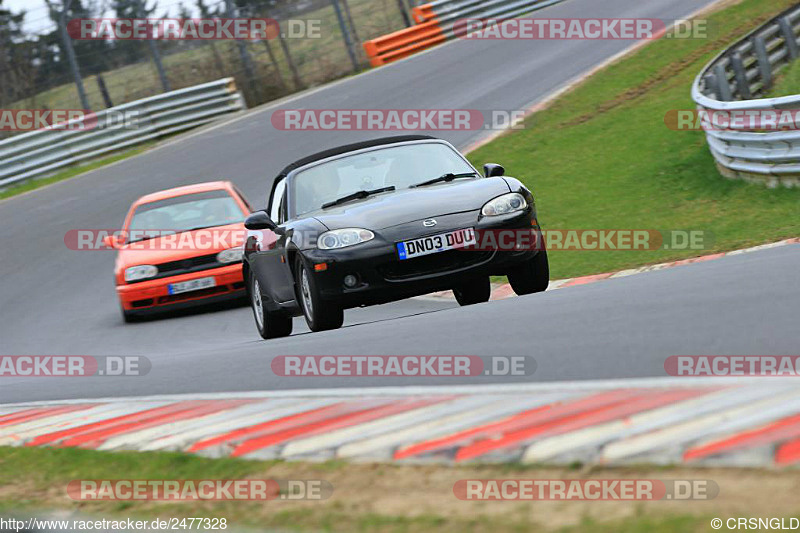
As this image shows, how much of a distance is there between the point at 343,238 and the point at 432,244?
629mm

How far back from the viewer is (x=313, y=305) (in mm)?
8891

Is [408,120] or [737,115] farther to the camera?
[408,120]

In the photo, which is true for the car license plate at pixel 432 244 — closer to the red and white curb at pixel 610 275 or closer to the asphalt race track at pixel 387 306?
the asphalt race track at pixel 387 306

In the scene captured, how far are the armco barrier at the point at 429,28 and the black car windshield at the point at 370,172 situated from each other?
20486mm

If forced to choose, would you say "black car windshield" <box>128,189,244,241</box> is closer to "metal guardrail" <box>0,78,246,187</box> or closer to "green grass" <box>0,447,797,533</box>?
"green grass" <box>0,447,797,533</box>

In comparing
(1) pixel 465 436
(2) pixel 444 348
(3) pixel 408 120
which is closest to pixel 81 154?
(3) pixel 408 120

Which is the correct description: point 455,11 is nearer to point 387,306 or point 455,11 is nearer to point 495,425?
point 387,306

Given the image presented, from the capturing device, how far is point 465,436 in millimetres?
4324

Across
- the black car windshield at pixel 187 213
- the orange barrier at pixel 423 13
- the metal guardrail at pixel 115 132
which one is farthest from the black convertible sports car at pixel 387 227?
the orange barrier at pixel 423 13

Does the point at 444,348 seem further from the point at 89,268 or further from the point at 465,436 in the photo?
the point at 89,268

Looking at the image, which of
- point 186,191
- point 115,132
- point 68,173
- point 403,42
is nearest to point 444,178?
point 186,191

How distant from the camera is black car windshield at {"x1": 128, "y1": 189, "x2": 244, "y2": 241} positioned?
14.4 meters

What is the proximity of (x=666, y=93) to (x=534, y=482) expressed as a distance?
17988mm

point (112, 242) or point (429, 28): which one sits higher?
point (112, 242)
